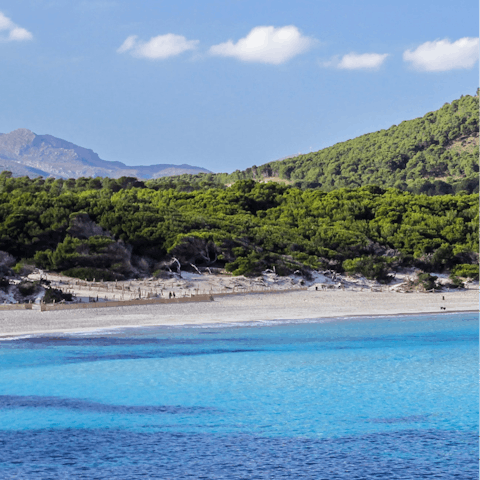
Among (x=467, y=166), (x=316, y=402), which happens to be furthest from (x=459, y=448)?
(x=467, y=166)

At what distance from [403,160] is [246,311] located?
232 ft

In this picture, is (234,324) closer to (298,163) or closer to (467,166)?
(467,166)

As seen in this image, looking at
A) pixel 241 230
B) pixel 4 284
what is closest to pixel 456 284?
pixel 241 230

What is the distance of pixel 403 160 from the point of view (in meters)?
89.1

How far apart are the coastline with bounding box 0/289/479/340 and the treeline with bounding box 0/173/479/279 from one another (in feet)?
20.3

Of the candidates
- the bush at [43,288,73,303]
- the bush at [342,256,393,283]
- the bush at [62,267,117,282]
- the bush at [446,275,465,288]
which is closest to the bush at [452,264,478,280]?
the bush at [446,275,465,288]

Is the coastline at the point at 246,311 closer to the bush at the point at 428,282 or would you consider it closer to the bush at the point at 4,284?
the bush at the point at 428,282

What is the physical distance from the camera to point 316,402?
1038cm

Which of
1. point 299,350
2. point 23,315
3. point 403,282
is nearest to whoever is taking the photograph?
point 299,350

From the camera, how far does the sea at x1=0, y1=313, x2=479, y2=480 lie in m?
7.35

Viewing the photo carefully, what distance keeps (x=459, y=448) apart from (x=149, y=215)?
105 ft

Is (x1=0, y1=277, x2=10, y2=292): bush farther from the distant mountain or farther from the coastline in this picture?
the distant mountain

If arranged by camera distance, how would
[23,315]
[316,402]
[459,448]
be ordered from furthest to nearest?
[23,315] → [316,402] → [459,448]

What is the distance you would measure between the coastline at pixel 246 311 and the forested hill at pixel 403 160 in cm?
4401
